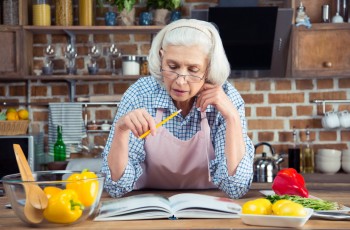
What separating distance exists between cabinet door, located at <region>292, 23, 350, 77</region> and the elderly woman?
1.60 m

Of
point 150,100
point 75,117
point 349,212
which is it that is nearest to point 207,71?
point 150,100

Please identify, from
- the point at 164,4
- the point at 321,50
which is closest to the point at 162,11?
the point at 164,4

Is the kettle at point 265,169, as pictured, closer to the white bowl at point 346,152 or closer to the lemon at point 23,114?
the white bowl at point 346,152

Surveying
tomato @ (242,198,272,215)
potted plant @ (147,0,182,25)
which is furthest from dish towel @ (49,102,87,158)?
tomato @ (242,198,272,215)

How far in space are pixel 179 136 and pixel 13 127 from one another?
1694 millimetres

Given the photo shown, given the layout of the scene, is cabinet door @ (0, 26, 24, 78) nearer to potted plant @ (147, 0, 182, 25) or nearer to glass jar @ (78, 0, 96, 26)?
glass jar @ (78, 0, 96, 26)

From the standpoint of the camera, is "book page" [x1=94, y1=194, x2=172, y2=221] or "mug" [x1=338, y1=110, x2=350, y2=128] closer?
"book page" [x1=94, y1=194, x2=172, y2=221]

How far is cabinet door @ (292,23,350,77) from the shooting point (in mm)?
3611

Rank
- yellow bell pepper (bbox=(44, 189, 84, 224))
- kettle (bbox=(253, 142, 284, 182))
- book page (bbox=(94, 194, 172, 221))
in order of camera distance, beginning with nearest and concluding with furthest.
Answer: yellow bell pepper (bbox=(44, 189, 84, 224)) → book page (bbox=(94, 194, 172, 221)) → kettle (bbox=(253, 142, 284, 182))

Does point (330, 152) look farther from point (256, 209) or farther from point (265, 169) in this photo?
point (256, 209)

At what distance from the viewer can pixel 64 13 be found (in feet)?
12.0

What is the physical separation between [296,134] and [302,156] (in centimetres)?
18

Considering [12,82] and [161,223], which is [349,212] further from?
[12,82]

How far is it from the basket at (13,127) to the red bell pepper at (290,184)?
2.15 meters
